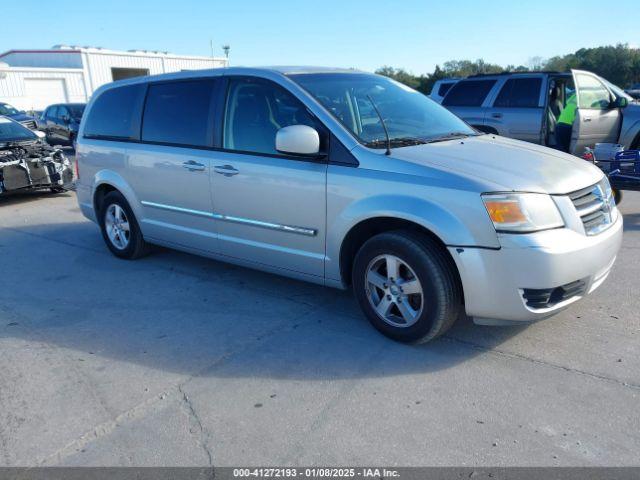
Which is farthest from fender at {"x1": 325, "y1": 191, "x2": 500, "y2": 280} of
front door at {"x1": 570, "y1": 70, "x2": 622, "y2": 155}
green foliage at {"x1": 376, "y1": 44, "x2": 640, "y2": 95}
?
green foliage at {"x1": 376, "y1": 44, "x2": 640, "y2": 95}

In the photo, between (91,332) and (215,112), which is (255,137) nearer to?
(215,112)

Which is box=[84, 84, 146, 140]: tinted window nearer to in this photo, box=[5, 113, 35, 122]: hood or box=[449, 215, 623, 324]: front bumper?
box=[449, 215, 623, 324]: front bumper

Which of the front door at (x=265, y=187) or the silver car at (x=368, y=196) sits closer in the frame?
the silver car at (x=368, y=196)

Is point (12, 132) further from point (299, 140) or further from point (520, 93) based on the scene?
point (520, 93)

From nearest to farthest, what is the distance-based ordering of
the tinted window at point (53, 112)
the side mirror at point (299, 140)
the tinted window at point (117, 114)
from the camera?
1. the side mirror at point (299, 140)
2. the tinted window at point (117, 114)
3. the tinted window at point (53, 112)

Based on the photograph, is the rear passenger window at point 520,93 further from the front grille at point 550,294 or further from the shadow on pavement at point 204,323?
the front grille at point 550,294

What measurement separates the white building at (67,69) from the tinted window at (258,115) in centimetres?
3579

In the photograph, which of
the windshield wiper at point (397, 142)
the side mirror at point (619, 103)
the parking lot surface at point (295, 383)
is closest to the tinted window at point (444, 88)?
the side mirror at point (619, 103)

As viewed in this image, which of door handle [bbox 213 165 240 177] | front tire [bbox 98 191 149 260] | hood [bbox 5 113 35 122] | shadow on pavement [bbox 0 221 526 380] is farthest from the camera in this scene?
hood [bbox 5 113 35 122]

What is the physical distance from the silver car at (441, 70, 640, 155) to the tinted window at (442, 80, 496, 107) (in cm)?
4

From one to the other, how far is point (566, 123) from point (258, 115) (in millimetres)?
6460

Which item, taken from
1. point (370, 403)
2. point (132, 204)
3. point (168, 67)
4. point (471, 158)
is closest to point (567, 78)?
point (471, 158)

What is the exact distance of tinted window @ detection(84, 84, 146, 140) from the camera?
535 centimetres

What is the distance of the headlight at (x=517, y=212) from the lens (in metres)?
3.07
